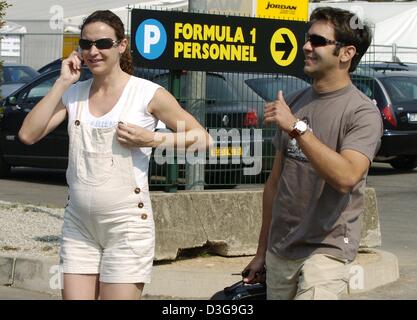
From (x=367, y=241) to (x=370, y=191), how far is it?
1.52 feet

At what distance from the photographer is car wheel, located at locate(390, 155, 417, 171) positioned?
18.0 meters

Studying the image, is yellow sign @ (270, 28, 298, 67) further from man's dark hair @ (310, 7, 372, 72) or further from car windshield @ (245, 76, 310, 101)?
man's dark hair @ (310, 7, 372, 72)

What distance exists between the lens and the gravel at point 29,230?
9031mm

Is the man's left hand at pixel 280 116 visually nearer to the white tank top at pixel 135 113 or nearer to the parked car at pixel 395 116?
the white tank top at pixel 135 113

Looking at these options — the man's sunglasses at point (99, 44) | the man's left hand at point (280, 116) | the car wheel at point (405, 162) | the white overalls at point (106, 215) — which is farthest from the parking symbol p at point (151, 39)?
the car wheel at point (405, 162)

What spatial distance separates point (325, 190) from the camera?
4.47m

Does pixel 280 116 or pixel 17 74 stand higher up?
pixel 17 74

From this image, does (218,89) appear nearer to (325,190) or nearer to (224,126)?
(224,126)

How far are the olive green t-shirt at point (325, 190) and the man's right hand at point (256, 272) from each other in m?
0.24

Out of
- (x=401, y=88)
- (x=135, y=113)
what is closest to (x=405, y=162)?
(x=401, y=88)

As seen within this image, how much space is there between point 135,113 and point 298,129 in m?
0.95

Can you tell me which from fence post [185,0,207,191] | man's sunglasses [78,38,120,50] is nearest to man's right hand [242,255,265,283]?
man's sunglasses [78,38,120,50]

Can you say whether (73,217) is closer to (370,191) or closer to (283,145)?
(283,145)
